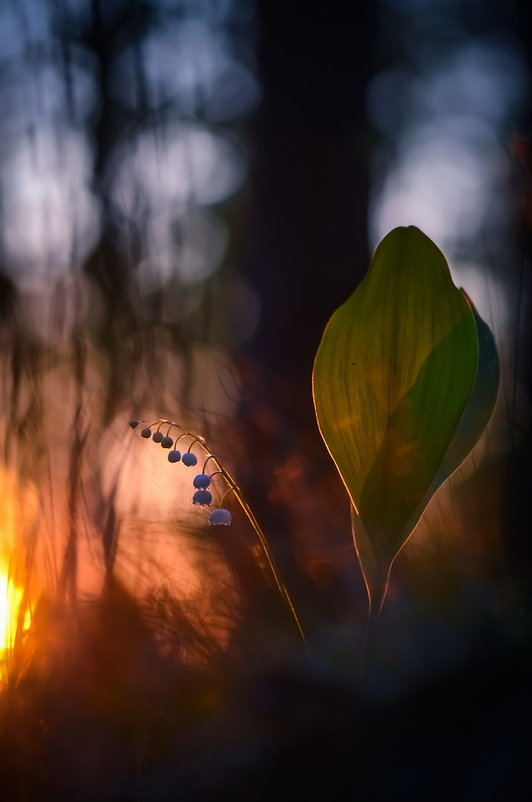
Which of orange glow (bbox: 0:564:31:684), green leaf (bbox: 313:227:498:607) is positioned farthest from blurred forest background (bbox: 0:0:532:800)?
green leaf (bbox: 313:227:498:607)

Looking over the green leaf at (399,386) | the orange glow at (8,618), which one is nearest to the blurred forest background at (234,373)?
the orange glow at (8,618)

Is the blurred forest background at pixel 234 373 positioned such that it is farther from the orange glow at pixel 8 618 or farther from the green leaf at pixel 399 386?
the green leaf at pixel 399 386

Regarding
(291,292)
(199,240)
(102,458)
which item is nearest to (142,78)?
(199,240)

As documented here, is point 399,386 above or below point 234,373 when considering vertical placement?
below

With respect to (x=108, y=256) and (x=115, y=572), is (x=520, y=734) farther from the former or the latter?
(x=108, y=256)

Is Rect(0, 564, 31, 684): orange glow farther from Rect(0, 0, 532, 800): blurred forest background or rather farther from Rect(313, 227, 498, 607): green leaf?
Rect(313, 227, 498, 607): green leaf

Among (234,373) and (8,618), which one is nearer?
(8,618)
